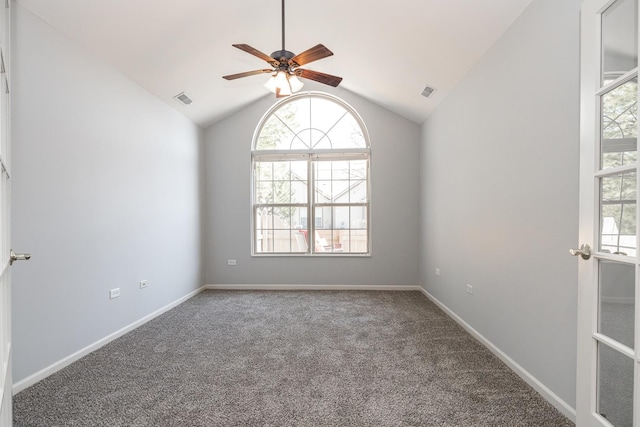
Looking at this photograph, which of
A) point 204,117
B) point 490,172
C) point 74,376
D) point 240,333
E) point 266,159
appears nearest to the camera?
point 74,376

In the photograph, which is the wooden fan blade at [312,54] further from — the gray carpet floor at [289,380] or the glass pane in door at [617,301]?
the gray carpet floor at [289,380]

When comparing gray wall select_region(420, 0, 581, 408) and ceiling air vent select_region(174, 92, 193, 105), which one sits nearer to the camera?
gray wall select_region(420, 0, 581, 408)

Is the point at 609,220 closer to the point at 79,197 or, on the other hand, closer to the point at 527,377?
the point at 527,377

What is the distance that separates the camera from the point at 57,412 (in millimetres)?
1991

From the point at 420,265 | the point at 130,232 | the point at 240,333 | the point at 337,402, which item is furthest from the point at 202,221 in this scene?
the point at 337,402

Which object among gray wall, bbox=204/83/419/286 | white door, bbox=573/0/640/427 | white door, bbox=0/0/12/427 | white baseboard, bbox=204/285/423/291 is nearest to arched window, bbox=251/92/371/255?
gray wall, bbox=204/83/419/286

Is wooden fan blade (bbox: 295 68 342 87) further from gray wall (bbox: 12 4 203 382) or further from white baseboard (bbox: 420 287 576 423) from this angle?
white baseboard (bbox: 420 287 576 423)

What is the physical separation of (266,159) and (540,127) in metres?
4.04

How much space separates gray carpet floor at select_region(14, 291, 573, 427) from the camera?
193cm

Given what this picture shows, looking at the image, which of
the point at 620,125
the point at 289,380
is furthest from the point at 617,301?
the point at 289,380

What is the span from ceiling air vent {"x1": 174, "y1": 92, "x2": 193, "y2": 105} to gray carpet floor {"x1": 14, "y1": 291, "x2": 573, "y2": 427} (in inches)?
105

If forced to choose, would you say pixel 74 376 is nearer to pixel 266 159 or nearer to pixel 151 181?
pixel 151 181

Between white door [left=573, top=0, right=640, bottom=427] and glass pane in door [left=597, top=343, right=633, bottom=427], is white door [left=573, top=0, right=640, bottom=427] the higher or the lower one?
the higher one

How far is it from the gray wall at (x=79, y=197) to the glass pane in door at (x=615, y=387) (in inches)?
129
